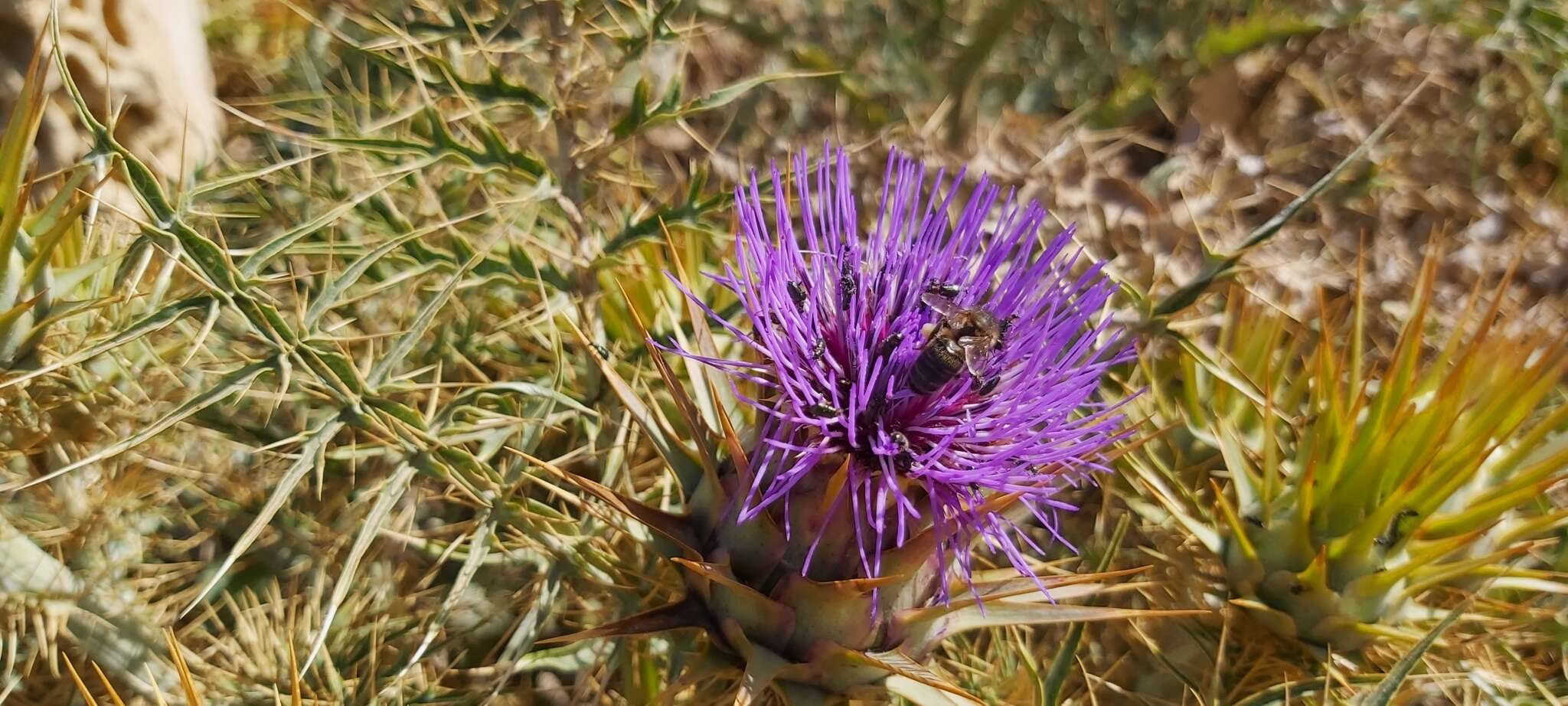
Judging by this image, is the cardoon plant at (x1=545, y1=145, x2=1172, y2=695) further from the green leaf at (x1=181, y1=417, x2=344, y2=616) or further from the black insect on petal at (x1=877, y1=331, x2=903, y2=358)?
the green leaf at (x1=181, y1=417, x2=344, y2=616)

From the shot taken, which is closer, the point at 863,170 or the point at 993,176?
the point at 993,176

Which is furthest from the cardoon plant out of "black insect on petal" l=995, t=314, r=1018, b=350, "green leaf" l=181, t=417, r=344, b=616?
"green leaf" l=181, t=417, r=344, b=616

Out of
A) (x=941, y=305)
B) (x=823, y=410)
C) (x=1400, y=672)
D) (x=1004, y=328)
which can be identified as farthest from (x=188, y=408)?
(x=1400, y=672)

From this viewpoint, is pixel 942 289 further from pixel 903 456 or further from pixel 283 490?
pixel 283 490

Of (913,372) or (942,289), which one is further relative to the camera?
(942,289)

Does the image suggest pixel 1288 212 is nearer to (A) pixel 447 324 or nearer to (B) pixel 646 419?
(B) pixel 646 419

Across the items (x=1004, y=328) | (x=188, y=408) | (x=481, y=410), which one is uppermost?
(x=188, y=408)

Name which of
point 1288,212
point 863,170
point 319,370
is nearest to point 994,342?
point 1288,212
